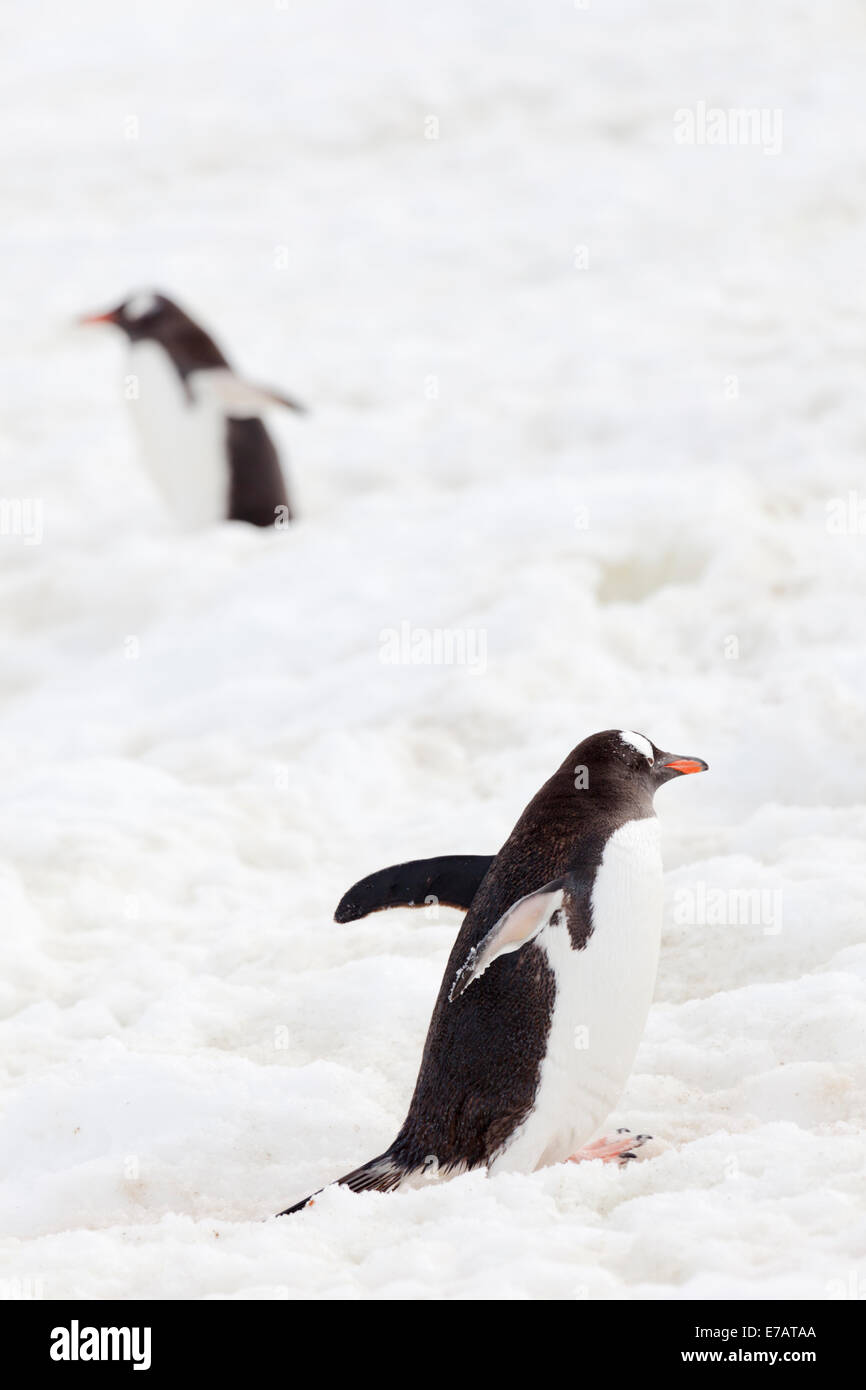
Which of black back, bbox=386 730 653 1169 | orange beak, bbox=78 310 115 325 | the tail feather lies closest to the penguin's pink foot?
black back, bbox=386 730 653 1169

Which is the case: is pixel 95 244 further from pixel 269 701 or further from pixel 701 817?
pixel 701 817

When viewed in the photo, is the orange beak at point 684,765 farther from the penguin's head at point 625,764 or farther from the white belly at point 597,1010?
the white belly at point 597,1010

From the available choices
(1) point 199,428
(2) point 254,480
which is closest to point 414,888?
(2) point 254,480

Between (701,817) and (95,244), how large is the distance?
775 centimetres

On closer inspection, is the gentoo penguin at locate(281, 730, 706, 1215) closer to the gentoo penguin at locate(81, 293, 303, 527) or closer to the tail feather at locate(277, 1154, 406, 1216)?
the tail feather at locate(277, 1154, 406, 1216)

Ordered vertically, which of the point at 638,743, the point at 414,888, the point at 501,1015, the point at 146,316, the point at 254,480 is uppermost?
the point at 146,316

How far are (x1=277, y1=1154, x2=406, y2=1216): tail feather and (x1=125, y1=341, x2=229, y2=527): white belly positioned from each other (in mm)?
5189

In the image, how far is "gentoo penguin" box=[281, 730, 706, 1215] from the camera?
2471 mm

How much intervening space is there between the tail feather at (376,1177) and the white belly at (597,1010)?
0.15 meters

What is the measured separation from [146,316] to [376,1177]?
6.07 meters

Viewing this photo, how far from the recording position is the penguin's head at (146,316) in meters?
7.83

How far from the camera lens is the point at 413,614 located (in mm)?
5699

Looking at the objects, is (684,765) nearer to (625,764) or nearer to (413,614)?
(625,764)

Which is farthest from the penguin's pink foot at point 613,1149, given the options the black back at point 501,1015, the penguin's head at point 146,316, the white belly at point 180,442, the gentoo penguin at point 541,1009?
the penguin's head at point 146,316
